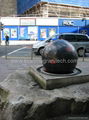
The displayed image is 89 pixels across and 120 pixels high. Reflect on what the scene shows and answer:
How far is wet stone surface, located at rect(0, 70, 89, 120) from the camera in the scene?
3.66 m

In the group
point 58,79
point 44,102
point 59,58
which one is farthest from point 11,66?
point 44,102

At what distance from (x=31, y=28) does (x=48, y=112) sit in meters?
30.5

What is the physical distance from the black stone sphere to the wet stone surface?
55cm

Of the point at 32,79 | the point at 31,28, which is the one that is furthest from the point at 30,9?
the point at 32,79

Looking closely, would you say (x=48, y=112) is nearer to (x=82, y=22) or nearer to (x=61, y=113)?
(x=61, y=113)

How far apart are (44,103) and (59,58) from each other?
131cm

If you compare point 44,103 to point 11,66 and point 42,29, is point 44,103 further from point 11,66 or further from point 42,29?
point 42,29

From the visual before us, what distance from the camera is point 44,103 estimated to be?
3725mm

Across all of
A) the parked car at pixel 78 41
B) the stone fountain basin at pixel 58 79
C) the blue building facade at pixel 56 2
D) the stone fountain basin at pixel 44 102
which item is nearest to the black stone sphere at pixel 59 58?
the stone fountain basin at pixel 58 79

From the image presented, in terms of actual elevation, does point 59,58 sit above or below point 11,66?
above

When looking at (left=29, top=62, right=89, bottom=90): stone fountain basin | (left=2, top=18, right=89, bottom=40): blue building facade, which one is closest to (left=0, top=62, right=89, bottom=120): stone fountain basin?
(left=29, top=62, right=89, bottom=90): stone fountain basin

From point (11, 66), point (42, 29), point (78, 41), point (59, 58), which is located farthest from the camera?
point (42, 29)

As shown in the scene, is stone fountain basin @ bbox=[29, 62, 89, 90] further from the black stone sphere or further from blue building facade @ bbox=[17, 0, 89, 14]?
blue building facade @ bbox=[17, 0, 89, 14]

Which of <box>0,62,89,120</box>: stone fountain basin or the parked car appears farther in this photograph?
the parked car
